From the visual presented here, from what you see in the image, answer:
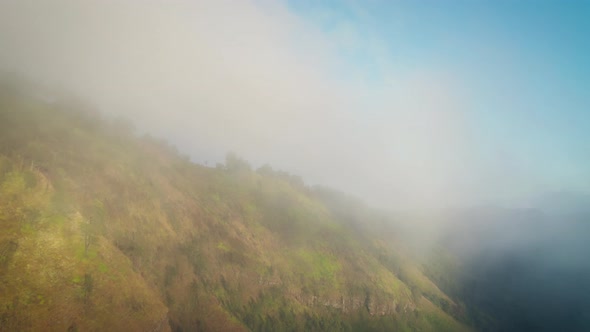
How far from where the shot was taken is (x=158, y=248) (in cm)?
4791

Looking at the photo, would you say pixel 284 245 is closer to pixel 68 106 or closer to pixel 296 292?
pixel 296 292

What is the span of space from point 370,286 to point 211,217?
4590 cm

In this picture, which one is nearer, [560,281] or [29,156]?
[29,156]

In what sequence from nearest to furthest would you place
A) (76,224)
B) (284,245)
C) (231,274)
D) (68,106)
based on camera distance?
1. (76,224)
2. (231,274)
3. (68,106)
4. (284,245)

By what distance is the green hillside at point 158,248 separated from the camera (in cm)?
3095

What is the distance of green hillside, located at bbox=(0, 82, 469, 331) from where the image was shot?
1219 inches

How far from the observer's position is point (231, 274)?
55219 millimetres

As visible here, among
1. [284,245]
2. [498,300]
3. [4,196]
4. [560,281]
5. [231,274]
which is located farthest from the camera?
[560,281]

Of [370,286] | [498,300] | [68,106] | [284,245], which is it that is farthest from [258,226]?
[498,300]

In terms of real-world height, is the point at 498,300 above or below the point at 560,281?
below

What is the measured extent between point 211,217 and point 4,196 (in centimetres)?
3560

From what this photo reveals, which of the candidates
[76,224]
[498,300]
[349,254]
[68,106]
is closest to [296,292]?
[349,254]

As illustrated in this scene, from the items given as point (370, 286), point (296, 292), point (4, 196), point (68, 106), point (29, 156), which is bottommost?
point (296, 292)

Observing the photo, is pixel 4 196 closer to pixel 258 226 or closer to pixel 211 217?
pixel 211 217
